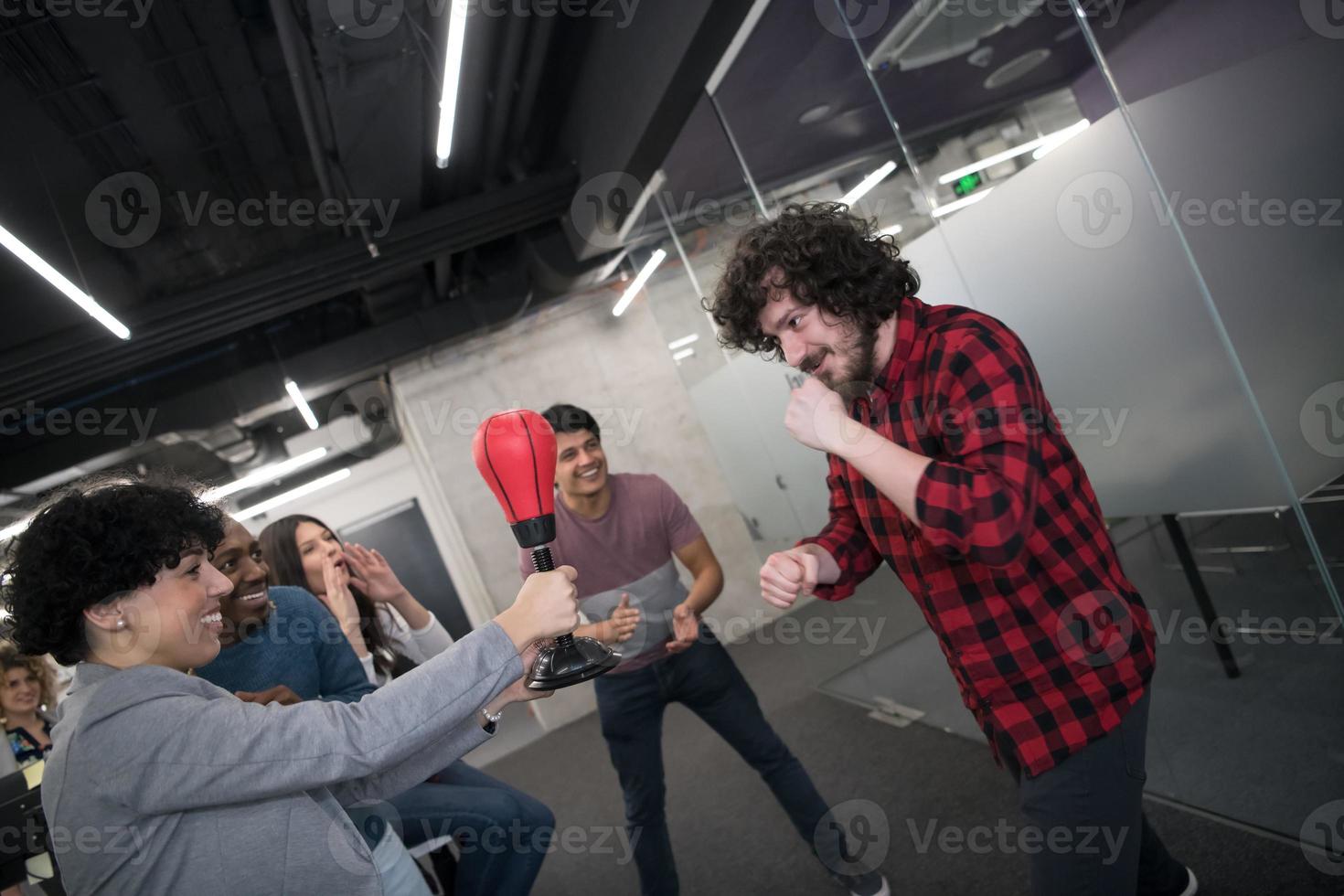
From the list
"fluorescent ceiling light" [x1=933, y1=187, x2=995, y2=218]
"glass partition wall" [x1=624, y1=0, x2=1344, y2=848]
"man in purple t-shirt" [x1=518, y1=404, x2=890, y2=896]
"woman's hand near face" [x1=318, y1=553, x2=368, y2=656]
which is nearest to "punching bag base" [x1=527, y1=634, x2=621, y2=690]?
"glass partition wall" [x1=624, y1=0, x2=1344, y2=848]

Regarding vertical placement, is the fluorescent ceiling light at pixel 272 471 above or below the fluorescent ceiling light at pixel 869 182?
above

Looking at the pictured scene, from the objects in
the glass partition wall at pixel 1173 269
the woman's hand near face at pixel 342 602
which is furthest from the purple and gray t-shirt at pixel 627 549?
the glass partition wall at pixel 1173 269

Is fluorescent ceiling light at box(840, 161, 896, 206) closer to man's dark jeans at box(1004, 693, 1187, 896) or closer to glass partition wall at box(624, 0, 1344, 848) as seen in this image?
glass partition wall at box(624, 0, 1344, 848)

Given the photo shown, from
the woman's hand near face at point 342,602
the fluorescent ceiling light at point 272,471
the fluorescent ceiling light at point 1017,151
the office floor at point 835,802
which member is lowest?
the office floor at point 835,802

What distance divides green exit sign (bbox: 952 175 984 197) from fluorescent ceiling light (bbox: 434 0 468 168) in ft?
5.45

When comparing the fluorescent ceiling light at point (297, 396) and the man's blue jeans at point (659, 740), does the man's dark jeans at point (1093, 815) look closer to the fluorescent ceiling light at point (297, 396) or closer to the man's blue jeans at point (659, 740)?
the man's blue jeans at point (659, 740)

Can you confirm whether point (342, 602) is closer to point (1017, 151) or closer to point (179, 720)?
point (179, 720)

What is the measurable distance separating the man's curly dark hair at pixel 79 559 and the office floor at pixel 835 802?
8.49 ft

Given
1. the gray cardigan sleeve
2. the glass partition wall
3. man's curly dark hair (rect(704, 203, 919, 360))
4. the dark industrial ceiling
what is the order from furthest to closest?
1. the dark industrial ceiling
2. the glass partition wall
3. man's curly dark hair (rect(704, 203, 919, 360))
4. the gray cardigan sleeve

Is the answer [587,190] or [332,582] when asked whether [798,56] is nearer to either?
[587,190]

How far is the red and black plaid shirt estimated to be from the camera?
1422 millimetres

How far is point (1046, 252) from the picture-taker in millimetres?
2596

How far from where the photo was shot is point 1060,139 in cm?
238

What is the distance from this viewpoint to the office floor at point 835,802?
8.84 ft
